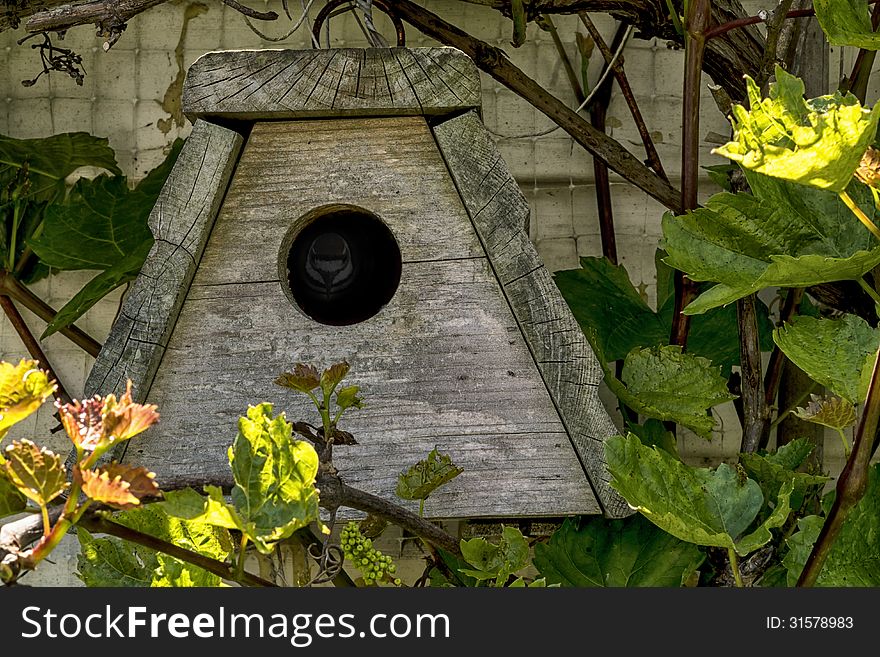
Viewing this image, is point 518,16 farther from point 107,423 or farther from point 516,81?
point 107,423

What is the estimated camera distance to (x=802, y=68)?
3.26ft

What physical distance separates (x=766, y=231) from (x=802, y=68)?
35cm

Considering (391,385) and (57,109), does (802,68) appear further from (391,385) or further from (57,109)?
(57,109)

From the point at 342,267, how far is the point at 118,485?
0.44 m

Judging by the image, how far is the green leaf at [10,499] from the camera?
52 cm

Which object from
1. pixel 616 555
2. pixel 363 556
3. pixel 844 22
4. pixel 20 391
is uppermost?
pixel 844 22

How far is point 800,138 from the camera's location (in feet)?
1.73

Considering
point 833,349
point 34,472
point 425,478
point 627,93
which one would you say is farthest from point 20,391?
point 627,93

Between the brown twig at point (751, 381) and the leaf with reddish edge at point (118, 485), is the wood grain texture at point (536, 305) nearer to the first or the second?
the brown twig at point (751, 381)

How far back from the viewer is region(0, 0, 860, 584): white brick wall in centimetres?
121

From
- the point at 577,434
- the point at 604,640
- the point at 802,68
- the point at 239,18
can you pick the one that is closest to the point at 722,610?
the point at 604,640

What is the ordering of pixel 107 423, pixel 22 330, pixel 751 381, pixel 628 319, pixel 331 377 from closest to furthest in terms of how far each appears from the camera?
pixel 107 423
pixel 331 377
pixel 751 381
pixel 628 319
pixel 22 330

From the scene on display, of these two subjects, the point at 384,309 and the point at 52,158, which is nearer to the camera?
the point at 384,309

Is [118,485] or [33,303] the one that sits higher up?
[118,485]
